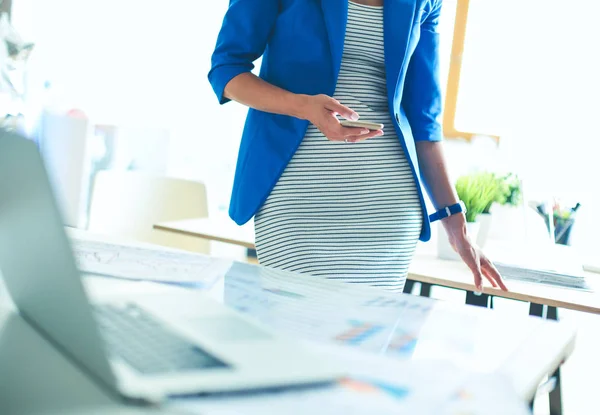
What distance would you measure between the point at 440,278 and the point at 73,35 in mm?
3461

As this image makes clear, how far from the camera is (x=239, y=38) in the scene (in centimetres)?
144

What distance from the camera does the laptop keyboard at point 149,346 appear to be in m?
0.55

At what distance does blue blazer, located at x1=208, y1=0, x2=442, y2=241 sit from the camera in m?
1.44

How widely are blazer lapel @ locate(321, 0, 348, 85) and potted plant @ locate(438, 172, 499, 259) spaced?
1099mm

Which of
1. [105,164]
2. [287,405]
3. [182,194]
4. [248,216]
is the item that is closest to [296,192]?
[248,216]

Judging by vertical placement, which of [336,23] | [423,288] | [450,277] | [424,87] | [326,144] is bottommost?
[423,288]

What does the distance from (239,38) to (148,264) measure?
62 cm

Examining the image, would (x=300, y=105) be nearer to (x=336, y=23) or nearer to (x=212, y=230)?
(x=336, y=23)

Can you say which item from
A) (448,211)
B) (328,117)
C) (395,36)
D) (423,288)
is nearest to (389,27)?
(395,36)

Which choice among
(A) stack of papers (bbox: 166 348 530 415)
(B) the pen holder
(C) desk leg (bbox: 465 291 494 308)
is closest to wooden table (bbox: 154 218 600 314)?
(C) desk leg (bbox: 465 291 494 308)

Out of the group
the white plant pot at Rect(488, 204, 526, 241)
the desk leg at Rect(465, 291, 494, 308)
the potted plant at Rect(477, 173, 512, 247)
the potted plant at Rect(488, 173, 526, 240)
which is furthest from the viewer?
the white plant pot at Rect(488, 204, 526, 241)

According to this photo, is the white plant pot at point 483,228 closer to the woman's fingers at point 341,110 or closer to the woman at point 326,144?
A: the woman at point 326,144

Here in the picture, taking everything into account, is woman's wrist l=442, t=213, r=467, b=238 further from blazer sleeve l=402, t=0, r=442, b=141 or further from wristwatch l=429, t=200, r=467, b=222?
blazer sleeve l=402, t=0, r=442, b=141

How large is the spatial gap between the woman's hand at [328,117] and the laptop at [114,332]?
0.65 metres
